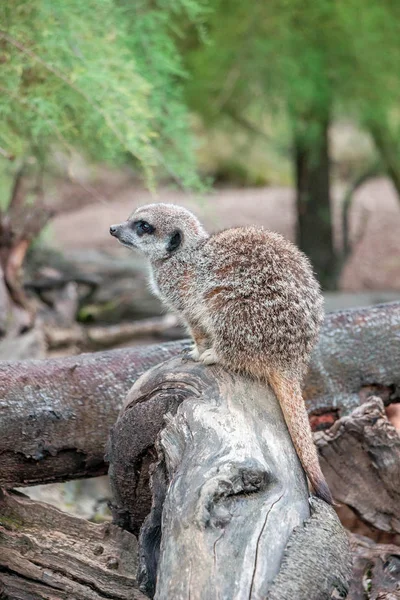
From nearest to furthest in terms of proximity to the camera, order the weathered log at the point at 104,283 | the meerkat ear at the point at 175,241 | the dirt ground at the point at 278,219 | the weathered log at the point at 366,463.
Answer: the weathered log at the point at 366,463 < the meerkat ear at the point at 175,241 < the weathered log at the point at 104,283 < the dirt ground at the point at 278,219

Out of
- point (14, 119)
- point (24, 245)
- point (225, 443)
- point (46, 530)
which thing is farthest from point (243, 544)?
point (24, 245)

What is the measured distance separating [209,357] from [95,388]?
51cm

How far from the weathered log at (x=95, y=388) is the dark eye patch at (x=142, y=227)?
17.7 inches

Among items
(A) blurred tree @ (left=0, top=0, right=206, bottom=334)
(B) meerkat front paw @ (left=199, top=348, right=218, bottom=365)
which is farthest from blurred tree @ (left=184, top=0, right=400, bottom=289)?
(B) meerkat front paw @ (left=199, top=348, right=218, bottom=365)

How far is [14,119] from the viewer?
410 centimetres

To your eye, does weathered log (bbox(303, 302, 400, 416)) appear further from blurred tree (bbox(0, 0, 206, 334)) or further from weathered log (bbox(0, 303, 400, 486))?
blurred tree (bbox(0, 0, 206, 334))

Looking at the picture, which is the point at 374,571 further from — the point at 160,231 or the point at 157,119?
the point at 157,119

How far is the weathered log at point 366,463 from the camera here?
259 cm

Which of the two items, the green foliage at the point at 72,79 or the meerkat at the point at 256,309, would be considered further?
the green foliage at the point at 72,79

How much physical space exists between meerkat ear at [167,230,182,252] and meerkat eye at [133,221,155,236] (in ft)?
0.28

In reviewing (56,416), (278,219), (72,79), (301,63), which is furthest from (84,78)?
(278,219)

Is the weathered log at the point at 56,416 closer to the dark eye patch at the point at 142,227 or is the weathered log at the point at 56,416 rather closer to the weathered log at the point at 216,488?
the weathered log at the point at 216,488

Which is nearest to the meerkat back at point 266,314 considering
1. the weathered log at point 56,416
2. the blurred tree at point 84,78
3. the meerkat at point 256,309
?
the meerkat at point 256,309

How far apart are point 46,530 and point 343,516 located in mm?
1001
